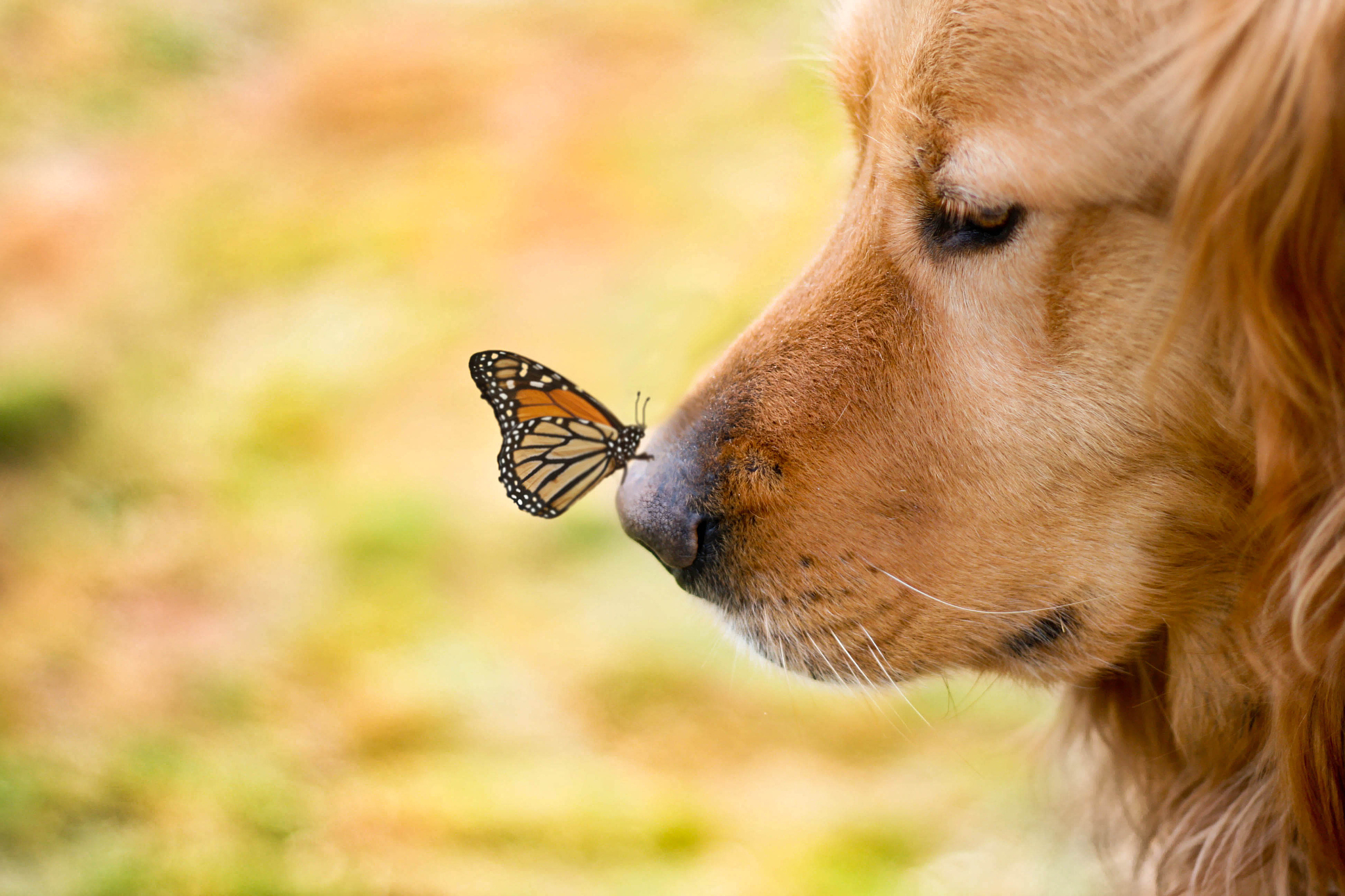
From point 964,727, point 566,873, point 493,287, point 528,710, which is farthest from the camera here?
point 493,287

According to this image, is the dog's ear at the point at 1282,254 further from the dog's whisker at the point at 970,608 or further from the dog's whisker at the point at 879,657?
the dog's whisker at the point at 879,657

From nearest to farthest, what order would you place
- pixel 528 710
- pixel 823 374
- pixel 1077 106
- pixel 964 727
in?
1. pixel 1077 106
2. pixel 823 374
3. pixel 528 710
4. pixel 964 727

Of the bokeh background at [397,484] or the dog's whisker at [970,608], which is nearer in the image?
the dog's whisker at [970,608]

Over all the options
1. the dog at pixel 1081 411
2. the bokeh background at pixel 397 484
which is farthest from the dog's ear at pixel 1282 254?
the bokeh background at pixel 397 484

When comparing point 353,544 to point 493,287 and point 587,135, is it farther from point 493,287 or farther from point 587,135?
point 587,135

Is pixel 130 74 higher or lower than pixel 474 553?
higher

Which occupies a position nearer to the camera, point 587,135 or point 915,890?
point 915,890

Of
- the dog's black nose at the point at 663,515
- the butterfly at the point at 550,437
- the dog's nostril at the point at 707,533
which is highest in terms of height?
the butterfly at the point at 550,437

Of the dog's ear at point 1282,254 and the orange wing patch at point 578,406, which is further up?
the orange wing patch at point 578,406

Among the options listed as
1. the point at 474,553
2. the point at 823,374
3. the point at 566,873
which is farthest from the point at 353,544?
the point at 823,374
